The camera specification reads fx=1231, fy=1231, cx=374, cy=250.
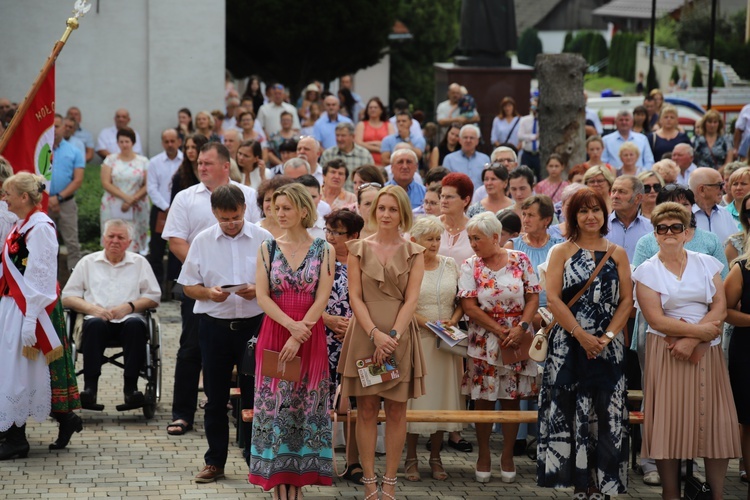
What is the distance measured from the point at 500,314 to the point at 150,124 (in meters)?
13.2

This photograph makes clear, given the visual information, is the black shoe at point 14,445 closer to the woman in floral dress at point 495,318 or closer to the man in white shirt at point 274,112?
the woman in floral dress at point 495,318

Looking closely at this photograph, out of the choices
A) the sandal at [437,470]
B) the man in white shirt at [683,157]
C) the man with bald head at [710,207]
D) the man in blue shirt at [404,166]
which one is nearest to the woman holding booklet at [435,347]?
the sandal at [437,470]

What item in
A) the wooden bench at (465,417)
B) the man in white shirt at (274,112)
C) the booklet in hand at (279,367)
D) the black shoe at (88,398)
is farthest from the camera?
the man in white shirt at (274,112)

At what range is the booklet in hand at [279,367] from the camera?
7.51 metres

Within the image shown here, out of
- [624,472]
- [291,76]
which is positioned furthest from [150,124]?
[624,472]

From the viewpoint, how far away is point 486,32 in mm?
20234

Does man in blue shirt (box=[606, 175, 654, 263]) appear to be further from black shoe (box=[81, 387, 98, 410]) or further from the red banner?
the red banner

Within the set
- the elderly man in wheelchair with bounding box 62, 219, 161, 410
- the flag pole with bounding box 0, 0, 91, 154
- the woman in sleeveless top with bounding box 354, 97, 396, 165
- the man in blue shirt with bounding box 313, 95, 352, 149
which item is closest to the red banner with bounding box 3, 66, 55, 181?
the flag pole with bounding box 0, 0, 91, 154

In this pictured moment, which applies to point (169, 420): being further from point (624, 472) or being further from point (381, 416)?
point (624, 472)

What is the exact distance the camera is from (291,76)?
31.3m

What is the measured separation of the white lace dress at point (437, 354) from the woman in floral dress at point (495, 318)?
0.11 m

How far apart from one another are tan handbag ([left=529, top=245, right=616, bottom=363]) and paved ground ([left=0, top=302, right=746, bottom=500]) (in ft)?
3.14

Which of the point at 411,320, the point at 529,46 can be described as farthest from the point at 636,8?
the point at 411,320

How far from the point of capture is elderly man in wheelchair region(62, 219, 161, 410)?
9789mm
